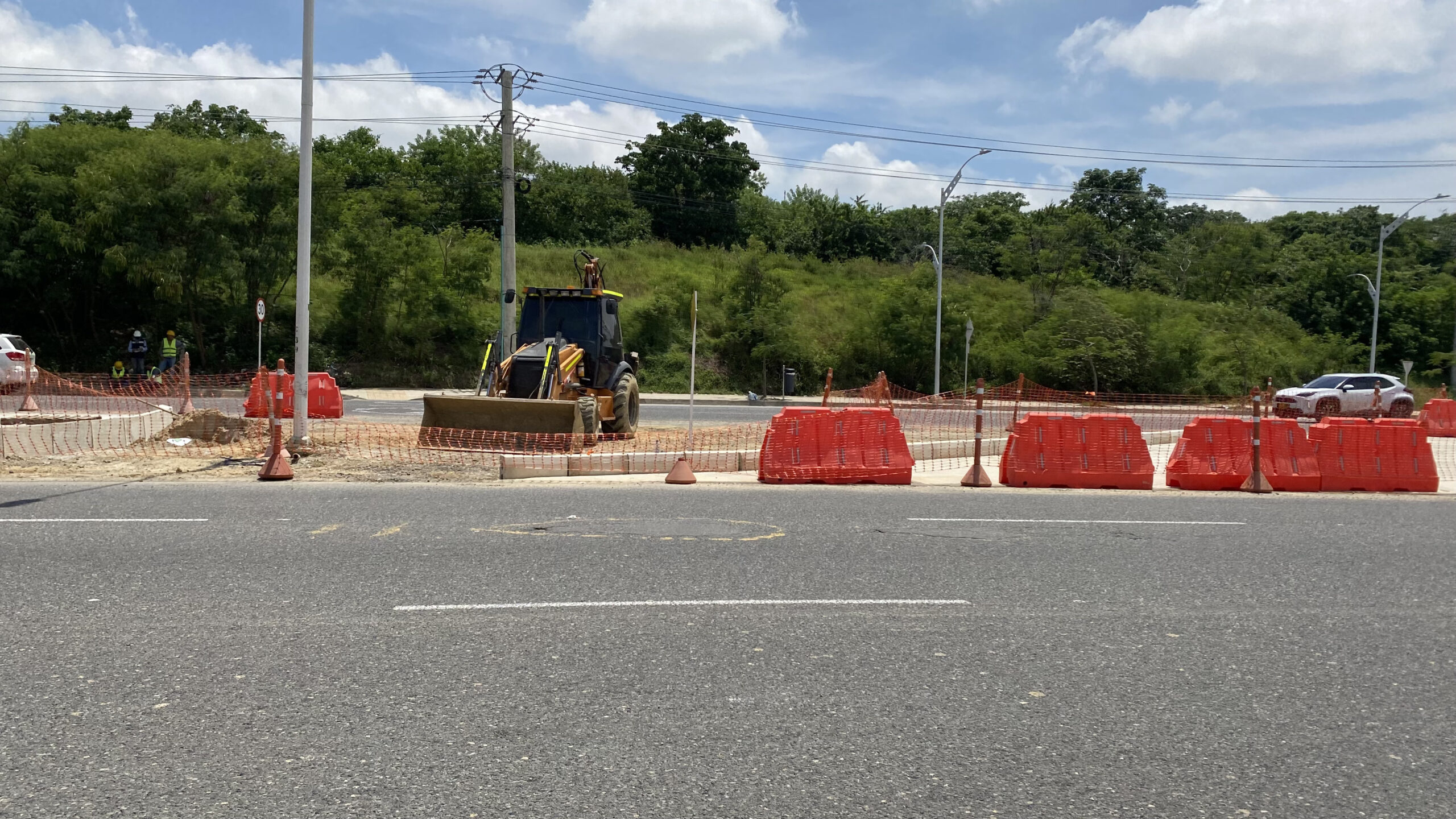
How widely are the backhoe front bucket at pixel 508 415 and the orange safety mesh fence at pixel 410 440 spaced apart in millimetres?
146

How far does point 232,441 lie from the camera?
15.9m

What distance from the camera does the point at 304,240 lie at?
572 inches

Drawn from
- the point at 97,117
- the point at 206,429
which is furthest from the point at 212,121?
the point at 206,429

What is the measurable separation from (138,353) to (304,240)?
18.2 m

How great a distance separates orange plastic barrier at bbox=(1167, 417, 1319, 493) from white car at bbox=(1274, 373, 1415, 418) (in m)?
17.2

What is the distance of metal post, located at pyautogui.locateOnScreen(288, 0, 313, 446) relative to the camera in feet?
47.4

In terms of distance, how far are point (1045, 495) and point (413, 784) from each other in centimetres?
1012

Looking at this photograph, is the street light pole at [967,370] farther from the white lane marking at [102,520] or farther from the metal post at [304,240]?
the white lane marking at [102,520]

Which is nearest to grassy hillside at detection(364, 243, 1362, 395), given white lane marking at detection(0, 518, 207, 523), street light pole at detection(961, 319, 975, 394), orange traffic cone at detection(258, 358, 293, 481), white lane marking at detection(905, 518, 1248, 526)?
street light pole at detection(961, 319, 975, 394)

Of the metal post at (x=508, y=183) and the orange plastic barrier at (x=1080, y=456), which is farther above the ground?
the metal post at (x=508, y=183)

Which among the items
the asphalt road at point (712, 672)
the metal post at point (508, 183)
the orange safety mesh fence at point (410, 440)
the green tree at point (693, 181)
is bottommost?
the asphalt road at point (712, 672)

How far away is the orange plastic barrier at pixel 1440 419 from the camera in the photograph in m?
24.3

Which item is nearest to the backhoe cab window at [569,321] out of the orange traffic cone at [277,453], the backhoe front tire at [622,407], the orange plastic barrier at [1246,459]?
the backhoe front tire at [622,407]

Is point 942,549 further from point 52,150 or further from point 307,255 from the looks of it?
point 52,150
